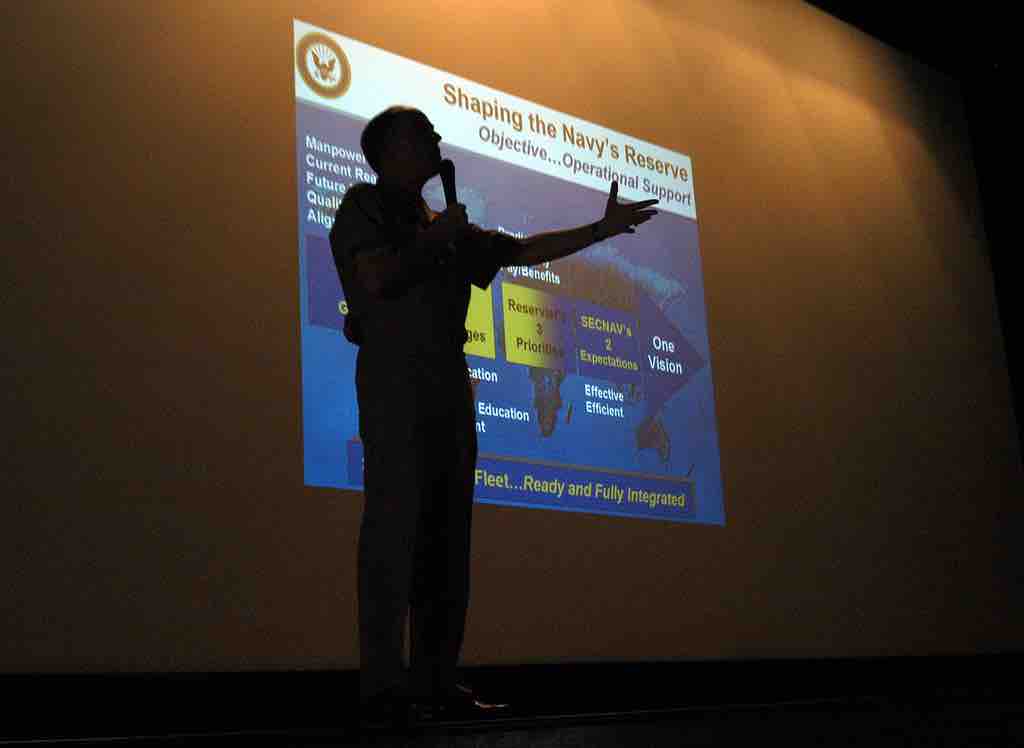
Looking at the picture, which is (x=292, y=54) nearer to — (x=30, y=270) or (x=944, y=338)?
(x=30, y=270)

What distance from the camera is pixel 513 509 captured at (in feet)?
13.7

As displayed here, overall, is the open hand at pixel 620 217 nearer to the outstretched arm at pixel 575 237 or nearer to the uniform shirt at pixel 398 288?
the outstretched arm at pixel 575 237

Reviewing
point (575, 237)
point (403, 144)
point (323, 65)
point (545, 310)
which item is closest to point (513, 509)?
→ point (545, 310)

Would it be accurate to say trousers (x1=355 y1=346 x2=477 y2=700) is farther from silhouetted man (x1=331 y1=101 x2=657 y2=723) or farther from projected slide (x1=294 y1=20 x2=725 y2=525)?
projected slide (x1=294 y1=20 x2=725 y2=525)

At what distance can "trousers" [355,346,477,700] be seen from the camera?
2086 millimetres

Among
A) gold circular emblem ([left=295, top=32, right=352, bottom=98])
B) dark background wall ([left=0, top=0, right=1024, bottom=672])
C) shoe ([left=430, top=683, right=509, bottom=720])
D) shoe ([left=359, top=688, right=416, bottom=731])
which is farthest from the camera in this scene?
gold circular emblem ([left=295, top=32, right=352, bottom=98])

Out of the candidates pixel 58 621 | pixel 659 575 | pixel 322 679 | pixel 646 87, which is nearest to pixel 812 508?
pixel 659 575

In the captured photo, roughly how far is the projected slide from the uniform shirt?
160cm

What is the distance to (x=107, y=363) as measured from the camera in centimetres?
347

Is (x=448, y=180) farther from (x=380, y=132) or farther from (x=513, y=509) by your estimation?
(x=513, y=509)

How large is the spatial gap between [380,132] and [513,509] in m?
2.11

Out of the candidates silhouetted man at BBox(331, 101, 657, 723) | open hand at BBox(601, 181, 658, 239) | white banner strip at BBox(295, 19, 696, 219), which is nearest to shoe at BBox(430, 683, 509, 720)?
silhouetted man at BBox(331, 101, 657, 723)

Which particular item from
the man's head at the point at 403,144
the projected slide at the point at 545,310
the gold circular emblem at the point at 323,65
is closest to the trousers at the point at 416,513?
the man's head at the point at 403,144

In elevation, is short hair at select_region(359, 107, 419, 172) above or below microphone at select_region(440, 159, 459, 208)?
above
